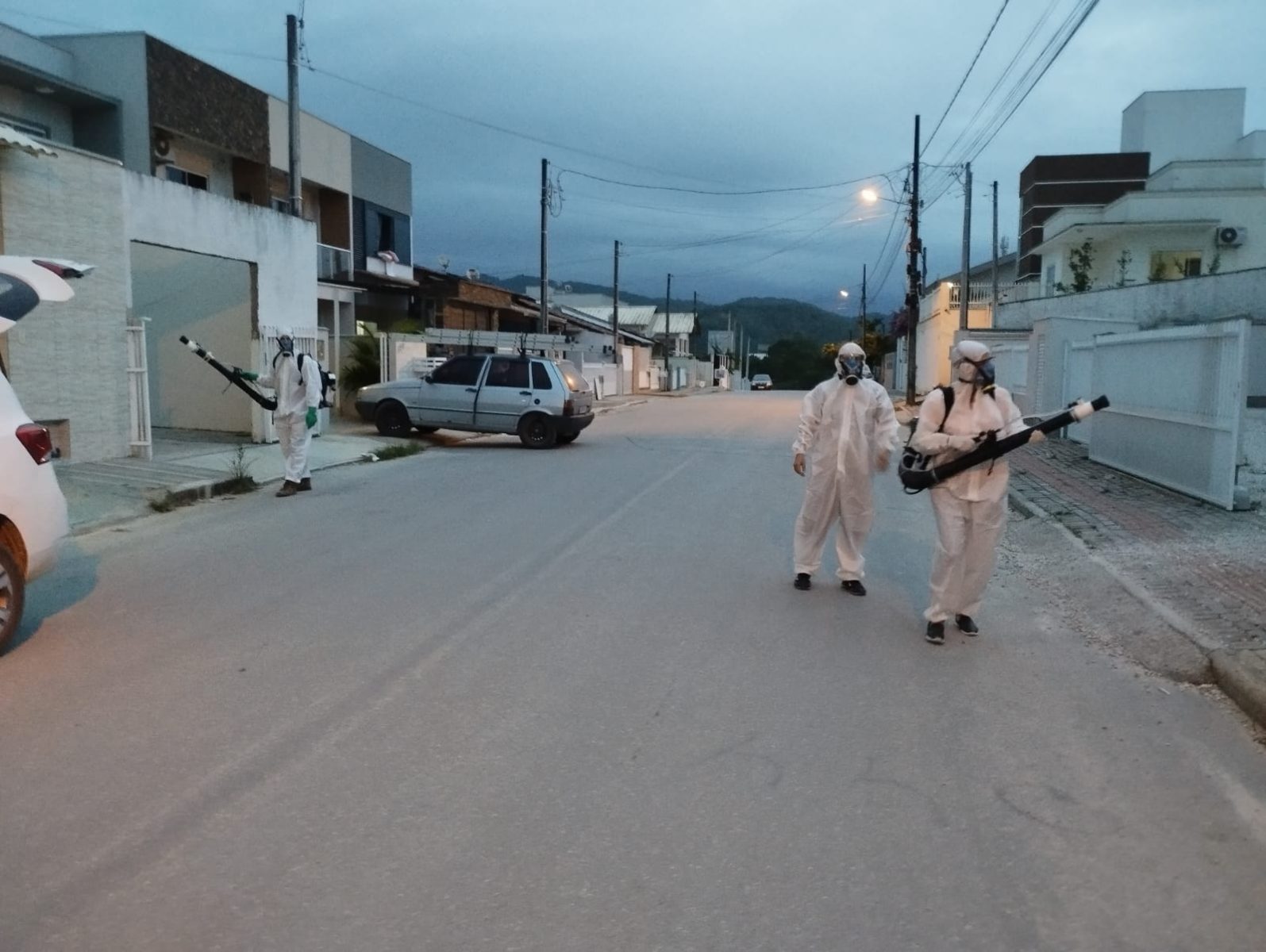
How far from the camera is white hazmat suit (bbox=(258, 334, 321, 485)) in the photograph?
1295cm

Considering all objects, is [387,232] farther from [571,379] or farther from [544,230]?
[571,379]

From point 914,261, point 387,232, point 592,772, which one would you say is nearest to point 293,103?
point 592,772

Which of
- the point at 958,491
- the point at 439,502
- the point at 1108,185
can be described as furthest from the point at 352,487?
the point at 1108,185

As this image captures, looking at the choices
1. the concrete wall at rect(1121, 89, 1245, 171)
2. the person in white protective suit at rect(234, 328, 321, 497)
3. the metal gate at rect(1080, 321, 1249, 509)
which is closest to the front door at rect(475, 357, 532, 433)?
the person in white protective suit at rect(234, 328, 321, 497)

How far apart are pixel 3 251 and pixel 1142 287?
2260 centimetres

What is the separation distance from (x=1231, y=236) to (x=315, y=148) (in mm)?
26829

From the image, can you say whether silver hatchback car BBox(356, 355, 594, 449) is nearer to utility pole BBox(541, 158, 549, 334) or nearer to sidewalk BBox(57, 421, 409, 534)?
sidewalk BBox(57, 421, 409, 534)

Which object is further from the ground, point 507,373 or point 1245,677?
point 507,373

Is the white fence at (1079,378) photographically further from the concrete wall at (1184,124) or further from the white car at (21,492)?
the concrete wall at (1184,124)

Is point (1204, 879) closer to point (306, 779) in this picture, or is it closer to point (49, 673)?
point (306, 779)

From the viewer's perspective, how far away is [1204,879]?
3738 millimetres

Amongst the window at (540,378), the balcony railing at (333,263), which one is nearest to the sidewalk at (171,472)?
the window at (540,378)

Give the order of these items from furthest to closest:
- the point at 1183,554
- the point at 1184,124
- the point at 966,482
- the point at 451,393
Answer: the point at 1184,124
the point at 451,393
the point at 1183,554
the point at 966,482

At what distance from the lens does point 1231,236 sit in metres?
33.7
